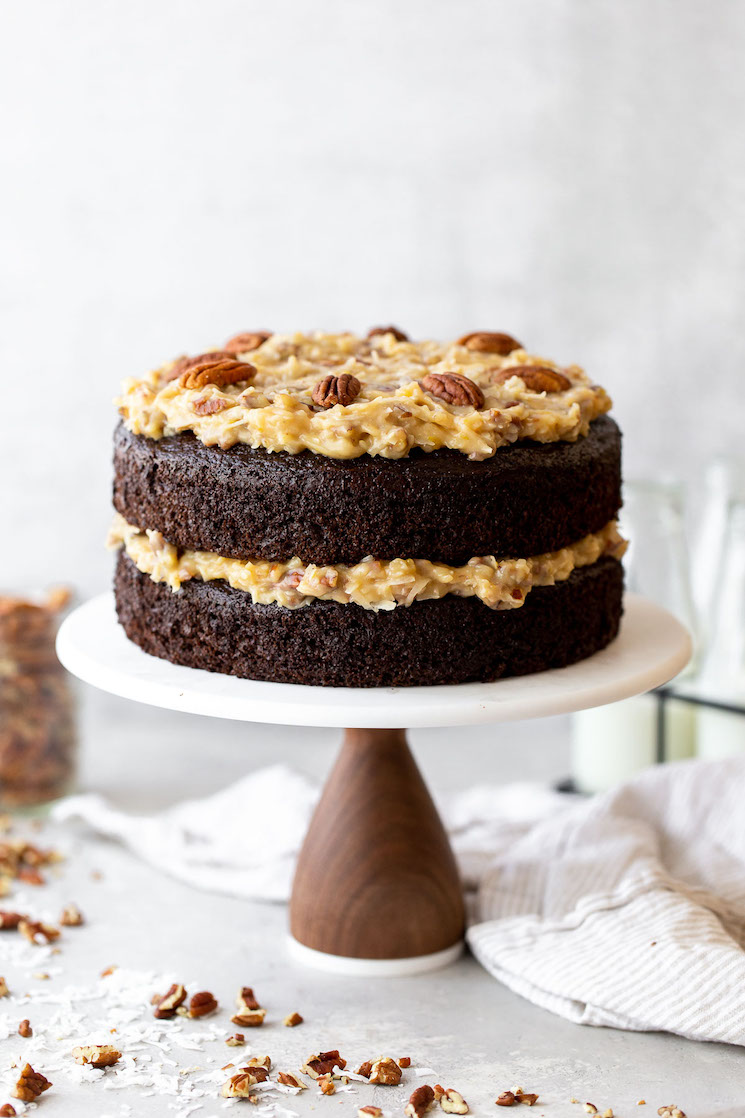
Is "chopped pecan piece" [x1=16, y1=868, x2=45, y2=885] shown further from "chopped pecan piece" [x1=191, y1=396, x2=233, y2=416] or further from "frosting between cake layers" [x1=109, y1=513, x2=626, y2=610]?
"chopped pecan piece" [x1=191, y1=396, x2=233, y2=416]

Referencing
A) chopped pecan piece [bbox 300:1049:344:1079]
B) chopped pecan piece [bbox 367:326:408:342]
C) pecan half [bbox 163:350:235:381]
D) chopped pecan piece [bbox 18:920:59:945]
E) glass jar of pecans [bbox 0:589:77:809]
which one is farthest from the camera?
glass jar of pecans [bbox 0:589:77:809]

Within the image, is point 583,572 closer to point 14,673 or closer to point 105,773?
point 14,673

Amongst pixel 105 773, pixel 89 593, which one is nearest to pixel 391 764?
pixel 105 773

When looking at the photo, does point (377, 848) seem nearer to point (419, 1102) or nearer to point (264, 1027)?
point (264, 1027)

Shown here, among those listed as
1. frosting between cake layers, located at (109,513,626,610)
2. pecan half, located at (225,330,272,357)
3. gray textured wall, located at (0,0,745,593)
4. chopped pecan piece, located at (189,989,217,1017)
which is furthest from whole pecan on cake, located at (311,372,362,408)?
gray textured wall, located at (0,0,745,593)

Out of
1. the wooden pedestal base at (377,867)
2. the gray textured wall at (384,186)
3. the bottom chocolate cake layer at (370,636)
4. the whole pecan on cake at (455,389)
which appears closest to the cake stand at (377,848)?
the wooden pedestal base at (377,867)
